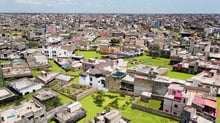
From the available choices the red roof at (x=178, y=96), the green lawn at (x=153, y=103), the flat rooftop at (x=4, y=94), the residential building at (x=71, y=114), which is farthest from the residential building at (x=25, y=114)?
the red roof at (x=178, y=96)

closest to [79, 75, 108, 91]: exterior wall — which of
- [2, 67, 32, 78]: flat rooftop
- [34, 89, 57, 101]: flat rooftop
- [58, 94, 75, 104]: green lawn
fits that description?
[58, 94, 75, 104]: green lawn

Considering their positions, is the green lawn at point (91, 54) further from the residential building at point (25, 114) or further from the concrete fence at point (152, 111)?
the residential building at point (25, 114)

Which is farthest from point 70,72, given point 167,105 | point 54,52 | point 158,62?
point 167,105

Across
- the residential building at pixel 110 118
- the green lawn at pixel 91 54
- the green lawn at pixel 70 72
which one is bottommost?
the residential building at pixel 110 118

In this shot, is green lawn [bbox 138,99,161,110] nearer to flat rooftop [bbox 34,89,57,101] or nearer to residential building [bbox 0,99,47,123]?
flat rooftop [bbox 34,89,57,101]

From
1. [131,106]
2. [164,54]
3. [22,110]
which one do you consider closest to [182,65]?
[164,54]

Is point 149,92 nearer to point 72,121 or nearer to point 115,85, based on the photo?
point 115,85

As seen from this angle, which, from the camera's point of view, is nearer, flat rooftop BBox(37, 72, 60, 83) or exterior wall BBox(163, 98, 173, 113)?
exterior wall BBox(163, 98, 173, 113)

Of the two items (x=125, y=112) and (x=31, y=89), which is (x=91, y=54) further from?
(x=125, y=112)
